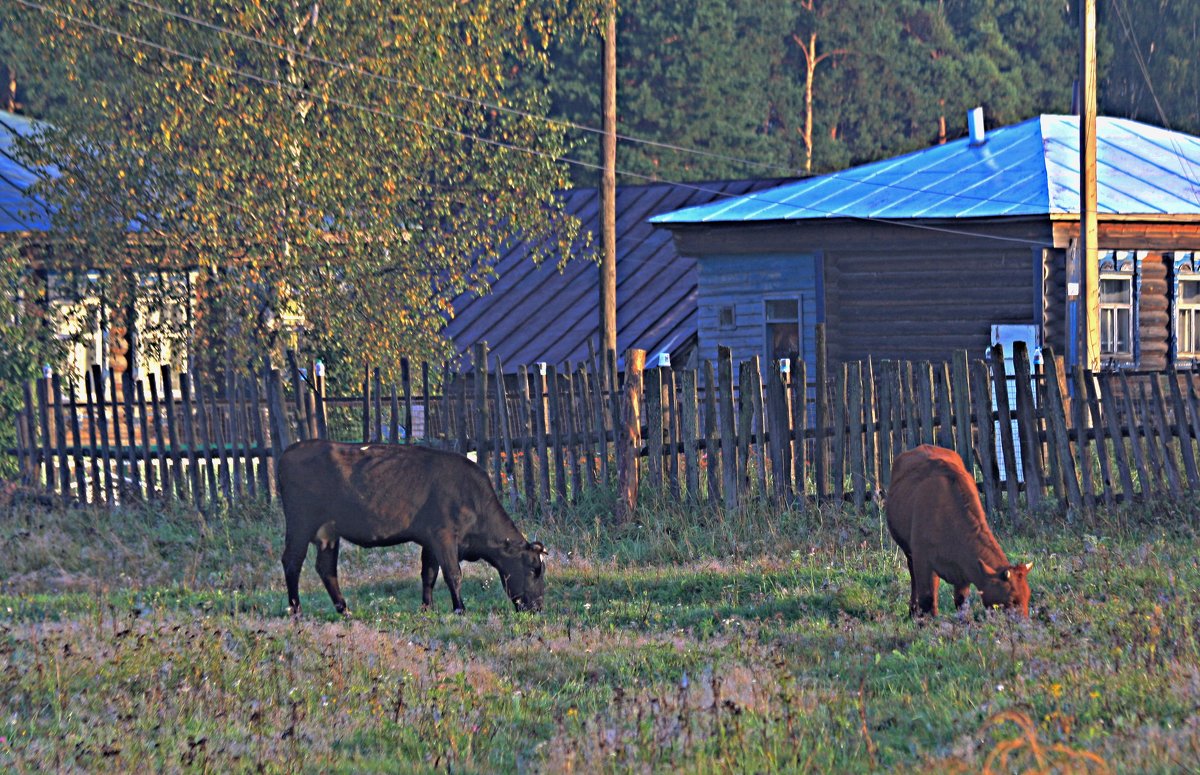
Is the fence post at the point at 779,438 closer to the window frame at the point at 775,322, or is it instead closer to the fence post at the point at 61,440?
the fence post at the point at 61,440

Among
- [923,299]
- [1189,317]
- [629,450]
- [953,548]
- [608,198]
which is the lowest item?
[953,548]

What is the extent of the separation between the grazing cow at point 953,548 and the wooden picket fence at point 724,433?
3522 millimetres

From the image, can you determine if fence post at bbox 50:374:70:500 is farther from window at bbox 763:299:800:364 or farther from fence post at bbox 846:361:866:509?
window at bbox 763:299:800:364

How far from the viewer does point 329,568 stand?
10859 mm

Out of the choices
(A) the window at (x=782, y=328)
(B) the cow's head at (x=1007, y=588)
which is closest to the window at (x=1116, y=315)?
(A) the window at (x=782, y=328)

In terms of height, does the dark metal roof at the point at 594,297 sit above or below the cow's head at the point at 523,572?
above

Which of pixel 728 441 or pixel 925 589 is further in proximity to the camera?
pixel 728 441

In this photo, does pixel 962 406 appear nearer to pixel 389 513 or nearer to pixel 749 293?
pixel 389 513

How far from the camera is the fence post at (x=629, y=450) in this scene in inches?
559

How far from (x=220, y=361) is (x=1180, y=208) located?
1494 cm

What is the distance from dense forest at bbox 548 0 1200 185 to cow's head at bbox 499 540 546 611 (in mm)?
34588

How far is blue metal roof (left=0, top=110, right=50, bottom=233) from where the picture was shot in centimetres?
2139

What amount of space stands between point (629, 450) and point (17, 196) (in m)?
15.2

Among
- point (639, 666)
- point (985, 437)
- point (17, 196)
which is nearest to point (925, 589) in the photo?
point (639, 666)
